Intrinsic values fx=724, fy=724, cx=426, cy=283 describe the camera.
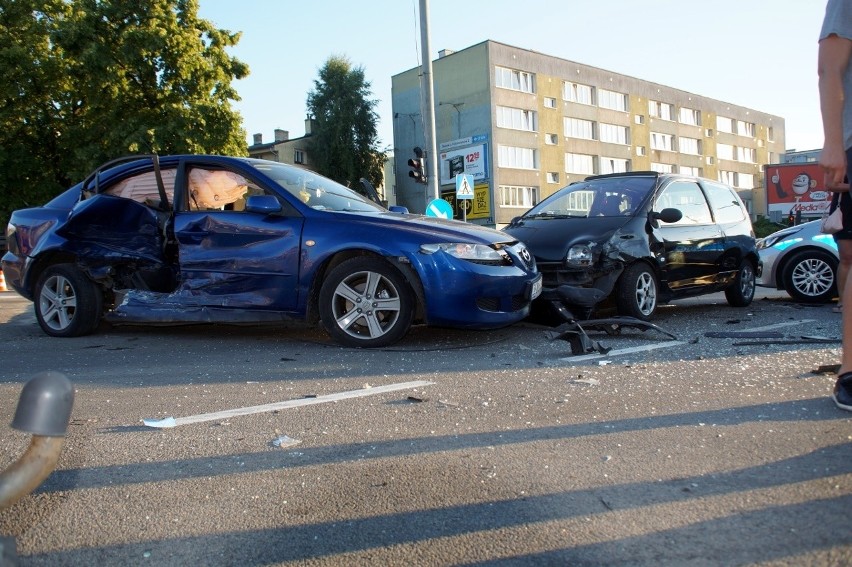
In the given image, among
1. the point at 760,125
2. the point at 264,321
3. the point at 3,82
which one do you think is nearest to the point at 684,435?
the point at 264,321

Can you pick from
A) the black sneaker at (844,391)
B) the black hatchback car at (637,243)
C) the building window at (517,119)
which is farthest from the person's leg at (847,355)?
the building window at (517,119)

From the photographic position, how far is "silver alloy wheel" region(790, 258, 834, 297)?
30.8 ft

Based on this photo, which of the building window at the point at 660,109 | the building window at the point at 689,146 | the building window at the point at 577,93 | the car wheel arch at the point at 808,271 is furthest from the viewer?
the building window at the point at 689,146

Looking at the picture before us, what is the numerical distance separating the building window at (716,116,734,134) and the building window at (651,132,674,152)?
8238 millimetres

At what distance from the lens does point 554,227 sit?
712 cm

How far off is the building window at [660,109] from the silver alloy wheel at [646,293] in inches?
2138

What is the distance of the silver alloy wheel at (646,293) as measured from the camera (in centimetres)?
688

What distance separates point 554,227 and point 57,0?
96.9ft

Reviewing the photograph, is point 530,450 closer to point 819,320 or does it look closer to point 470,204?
point 819,320

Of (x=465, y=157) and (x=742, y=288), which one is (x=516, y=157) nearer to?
(x=465, y=157)

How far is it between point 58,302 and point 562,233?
471 centimetres

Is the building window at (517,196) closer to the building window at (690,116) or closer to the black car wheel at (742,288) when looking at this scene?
the building window at (690,116)

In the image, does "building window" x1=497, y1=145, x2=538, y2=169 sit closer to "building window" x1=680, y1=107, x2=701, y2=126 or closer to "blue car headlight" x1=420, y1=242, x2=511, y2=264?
"building window" x1=680, y1=107, x2=701, y2=126

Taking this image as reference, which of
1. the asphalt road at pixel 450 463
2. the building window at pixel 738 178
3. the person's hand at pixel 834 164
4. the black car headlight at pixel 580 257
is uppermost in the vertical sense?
the building window at pixel 738 178
